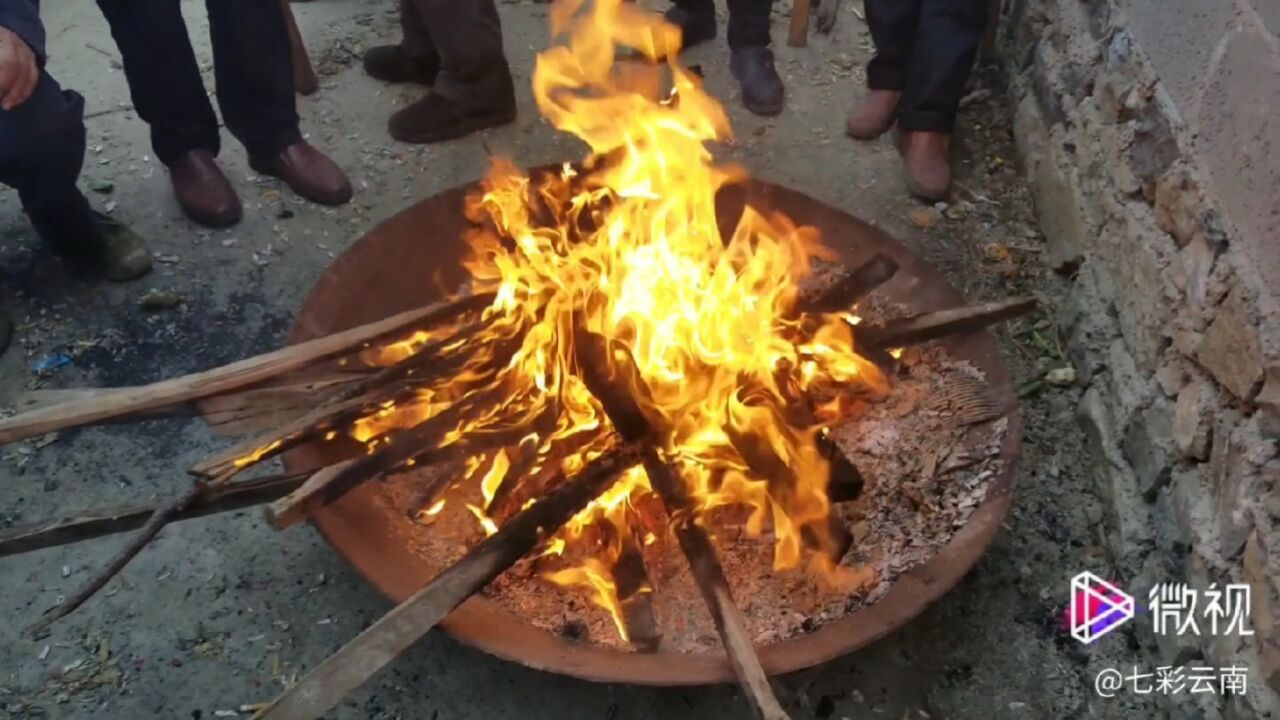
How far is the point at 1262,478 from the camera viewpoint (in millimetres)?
1991

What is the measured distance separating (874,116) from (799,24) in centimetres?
78

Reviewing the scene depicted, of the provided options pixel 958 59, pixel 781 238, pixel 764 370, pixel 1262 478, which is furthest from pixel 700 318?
pixel 958 59

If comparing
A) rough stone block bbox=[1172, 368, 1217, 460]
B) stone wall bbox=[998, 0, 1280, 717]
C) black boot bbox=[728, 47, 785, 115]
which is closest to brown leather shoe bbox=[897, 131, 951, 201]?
stone wall bbox=[998, 0, 1280, 717]

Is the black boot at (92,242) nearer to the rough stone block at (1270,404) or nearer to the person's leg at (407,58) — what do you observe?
the person's leg at (407,58)

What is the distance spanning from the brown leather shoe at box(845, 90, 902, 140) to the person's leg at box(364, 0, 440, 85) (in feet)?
5.83

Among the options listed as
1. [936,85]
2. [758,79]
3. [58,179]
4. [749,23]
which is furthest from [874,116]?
[58,179]

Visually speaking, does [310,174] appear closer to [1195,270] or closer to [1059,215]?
[1059,215]

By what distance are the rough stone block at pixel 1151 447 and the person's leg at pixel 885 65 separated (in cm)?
180

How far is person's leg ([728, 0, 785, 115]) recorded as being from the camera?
13.5 ft

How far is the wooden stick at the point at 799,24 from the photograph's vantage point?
4.43m

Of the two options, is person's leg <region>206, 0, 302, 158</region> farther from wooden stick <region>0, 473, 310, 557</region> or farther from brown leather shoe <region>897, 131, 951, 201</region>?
brown leather shoe <region>897, 131, 951, 201</region>

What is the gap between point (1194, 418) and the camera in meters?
2.29

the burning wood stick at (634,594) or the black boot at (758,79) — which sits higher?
the black boot at (758,79)

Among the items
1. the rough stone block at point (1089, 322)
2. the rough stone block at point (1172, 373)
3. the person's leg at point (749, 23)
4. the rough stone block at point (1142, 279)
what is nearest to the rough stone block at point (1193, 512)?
the rough stone block at point (1172, 373)
